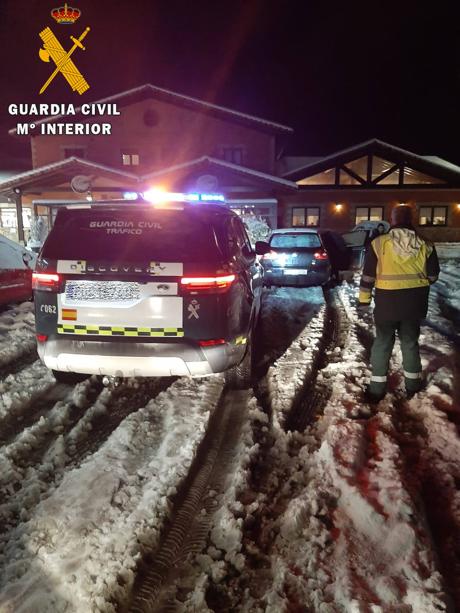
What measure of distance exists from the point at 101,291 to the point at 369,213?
88.1 feet

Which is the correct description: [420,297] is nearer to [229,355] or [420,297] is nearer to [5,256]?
[229,355]

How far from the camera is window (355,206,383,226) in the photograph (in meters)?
28.5

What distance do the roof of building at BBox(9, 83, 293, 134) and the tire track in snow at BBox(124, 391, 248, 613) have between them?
25.1 metres

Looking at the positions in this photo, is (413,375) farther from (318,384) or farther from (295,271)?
(295,271)

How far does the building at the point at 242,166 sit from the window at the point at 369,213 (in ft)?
0.19

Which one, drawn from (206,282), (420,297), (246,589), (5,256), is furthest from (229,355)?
(5,256)

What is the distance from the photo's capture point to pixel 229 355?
4.16 m

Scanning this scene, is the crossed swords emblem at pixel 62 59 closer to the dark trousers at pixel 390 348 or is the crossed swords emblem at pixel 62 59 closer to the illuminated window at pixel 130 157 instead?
the illuminated window at pixel 130 157

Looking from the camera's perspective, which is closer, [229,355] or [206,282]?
[206,282]

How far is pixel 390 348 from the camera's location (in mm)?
4434

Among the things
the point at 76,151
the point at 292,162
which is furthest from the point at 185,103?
the point at 292,162

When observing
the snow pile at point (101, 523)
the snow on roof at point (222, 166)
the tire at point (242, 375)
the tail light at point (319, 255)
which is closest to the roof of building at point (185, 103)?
the snow on roof at point (222, 166)

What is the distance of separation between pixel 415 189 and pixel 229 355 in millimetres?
27057

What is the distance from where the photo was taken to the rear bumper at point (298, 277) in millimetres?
10930
